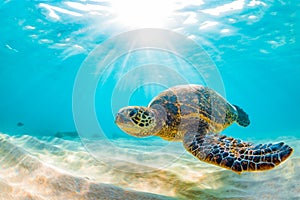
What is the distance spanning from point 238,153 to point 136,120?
1.69 m

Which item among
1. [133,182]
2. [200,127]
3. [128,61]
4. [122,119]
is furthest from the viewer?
[128,61]

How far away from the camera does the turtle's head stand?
3660 mm

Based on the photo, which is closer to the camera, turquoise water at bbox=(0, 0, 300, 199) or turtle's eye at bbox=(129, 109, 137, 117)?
turquoise water at bbox=(0, 0, 300, 199)

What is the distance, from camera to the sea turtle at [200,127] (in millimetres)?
2779

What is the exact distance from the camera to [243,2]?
14.2 metres

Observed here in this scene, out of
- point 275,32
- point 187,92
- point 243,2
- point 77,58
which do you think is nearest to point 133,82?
point 77,58

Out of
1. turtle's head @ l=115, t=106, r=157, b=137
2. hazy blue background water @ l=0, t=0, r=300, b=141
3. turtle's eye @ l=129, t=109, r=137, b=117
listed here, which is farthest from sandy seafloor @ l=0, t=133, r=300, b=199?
hazy blue background water @ l=0, t=0, r=300, b=141

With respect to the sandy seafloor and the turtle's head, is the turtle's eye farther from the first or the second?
the sandy seafloor

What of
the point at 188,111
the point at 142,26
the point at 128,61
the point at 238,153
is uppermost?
the point at 142,26

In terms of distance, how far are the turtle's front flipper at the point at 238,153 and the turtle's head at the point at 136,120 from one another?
2.57ft

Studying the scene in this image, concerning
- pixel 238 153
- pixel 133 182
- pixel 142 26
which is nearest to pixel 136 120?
pixel 133 182

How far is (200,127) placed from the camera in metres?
4.43

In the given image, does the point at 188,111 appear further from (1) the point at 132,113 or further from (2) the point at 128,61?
(2) the point at 128,61

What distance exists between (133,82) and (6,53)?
70.5 ft
